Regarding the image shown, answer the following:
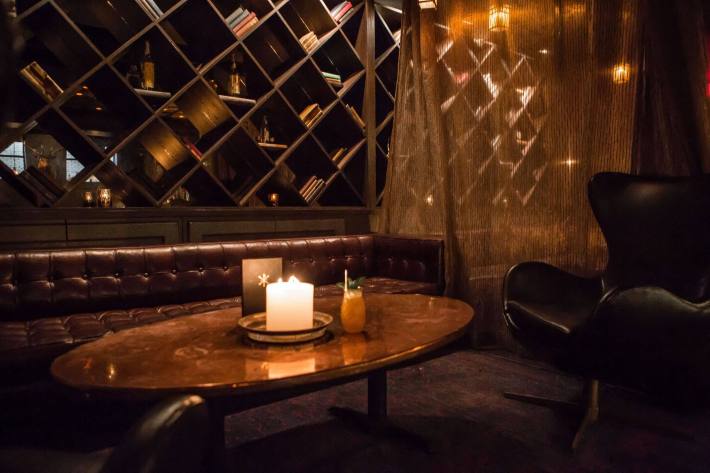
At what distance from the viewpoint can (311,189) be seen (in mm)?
3541

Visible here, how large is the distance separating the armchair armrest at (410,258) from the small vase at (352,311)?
1.62m

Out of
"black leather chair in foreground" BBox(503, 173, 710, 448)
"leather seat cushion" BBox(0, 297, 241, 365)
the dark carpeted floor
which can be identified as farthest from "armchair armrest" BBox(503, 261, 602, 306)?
"leather seat cushion" BBox(0, 297, 241, 365)

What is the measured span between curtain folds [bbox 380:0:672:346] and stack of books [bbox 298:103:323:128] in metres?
0.61

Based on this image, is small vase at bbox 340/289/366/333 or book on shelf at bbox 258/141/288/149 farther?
book on shelf at bbox 258/141/288/149

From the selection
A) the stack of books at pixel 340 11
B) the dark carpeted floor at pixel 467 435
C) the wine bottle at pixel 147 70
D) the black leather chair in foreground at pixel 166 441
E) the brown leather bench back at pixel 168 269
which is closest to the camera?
the black leather chair in foreground at pixel 166 441

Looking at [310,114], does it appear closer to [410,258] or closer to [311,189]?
[311,189]

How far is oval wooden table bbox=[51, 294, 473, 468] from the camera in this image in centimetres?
94

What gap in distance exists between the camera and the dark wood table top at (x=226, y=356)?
0.94 metres

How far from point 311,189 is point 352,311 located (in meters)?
2.34

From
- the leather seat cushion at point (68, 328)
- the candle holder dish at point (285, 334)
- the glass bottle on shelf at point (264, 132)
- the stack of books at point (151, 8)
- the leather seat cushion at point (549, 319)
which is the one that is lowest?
the leather seat cushion at point (68, 328)

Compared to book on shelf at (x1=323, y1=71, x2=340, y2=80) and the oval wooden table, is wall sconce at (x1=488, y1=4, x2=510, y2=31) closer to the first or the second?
book on shelf at (x1=323, y1=71, x2=340, y2=80)

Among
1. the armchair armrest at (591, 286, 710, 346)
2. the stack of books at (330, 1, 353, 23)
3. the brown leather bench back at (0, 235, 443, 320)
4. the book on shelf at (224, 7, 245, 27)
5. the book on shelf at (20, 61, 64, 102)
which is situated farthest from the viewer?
the stack of books at (330, 1, 353, 23)

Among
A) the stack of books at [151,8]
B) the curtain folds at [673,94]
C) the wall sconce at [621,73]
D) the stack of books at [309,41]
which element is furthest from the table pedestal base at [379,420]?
the stack of books at [309,41]

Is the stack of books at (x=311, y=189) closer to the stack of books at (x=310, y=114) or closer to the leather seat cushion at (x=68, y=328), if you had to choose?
the stack of books at (x=310, y=114)
